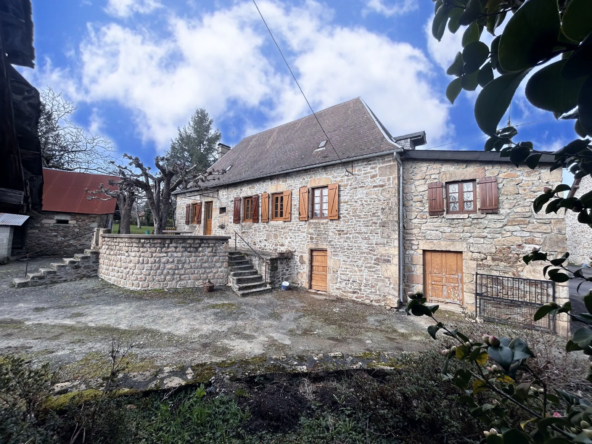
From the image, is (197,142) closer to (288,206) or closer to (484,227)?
(288,206)

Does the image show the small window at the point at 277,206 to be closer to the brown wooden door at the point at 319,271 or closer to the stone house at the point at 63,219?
the brown wooden door at the point at 319,271

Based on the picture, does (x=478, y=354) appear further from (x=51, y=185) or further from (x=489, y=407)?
Result: (x=51, y=185)

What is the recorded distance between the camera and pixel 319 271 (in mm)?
9062

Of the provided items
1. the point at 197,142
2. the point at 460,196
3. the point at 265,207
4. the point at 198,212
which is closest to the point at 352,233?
the point at 460,196

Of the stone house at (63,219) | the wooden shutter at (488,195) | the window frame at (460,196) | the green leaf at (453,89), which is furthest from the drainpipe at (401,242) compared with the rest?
the stone house at (63,219)

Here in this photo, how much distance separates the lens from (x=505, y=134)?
103 centimetres

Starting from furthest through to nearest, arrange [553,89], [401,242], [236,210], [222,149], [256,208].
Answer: [222,149], [236,210], [256,208], [401,242], [553,89]

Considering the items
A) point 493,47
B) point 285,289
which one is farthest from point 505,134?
point 285,289

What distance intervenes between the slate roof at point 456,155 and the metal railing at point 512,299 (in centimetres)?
276

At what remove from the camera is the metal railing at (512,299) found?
584 cm

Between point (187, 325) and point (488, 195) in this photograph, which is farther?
point (488, 195)

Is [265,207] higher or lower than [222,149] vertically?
lower

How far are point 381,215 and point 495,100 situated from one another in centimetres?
746

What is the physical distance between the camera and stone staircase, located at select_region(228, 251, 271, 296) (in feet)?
27.7
